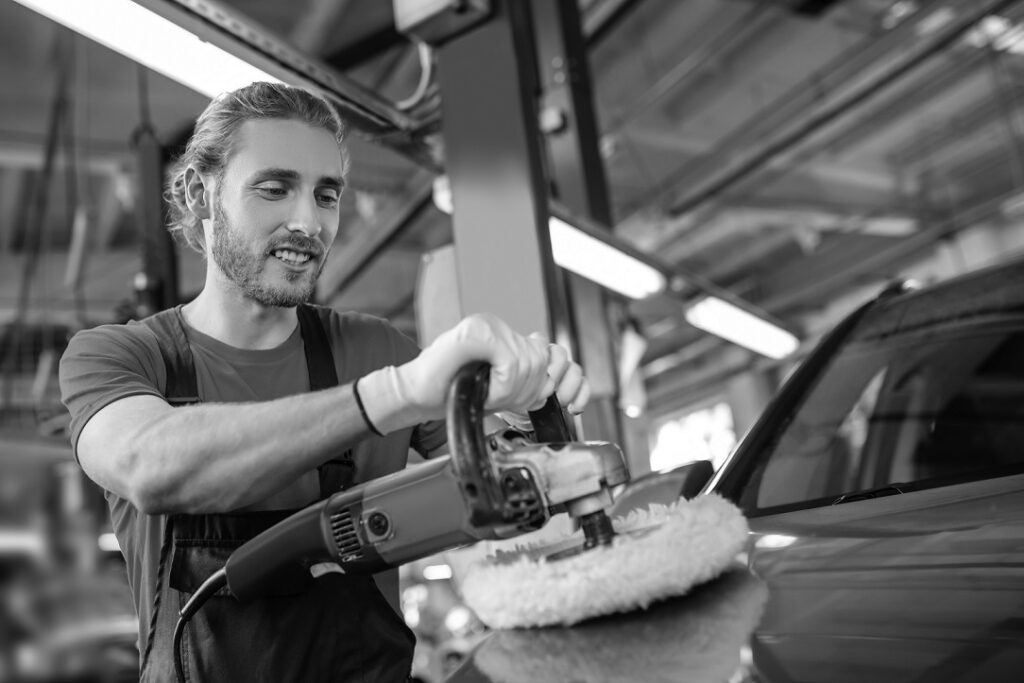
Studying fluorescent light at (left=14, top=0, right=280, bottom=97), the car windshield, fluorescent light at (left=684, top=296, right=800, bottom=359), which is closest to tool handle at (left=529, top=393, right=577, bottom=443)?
the car windshield

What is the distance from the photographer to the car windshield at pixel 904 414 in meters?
1.89

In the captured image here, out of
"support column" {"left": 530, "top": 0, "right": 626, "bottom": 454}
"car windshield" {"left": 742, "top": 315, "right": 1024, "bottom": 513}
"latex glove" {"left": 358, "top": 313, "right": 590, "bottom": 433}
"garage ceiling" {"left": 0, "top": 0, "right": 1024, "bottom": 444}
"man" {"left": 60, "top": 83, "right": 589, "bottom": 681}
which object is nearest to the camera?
"latex glove" {"left": 358, "top": 313, "right": 590, "bottom": 433}

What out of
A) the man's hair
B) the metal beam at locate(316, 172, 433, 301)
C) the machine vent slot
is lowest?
the machine vent slot

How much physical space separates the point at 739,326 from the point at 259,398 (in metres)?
3.94

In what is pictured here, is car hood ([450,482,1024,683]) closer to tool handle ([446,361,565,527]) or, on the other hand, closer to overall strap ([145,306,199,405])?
tool handle ([446,361,565,527])

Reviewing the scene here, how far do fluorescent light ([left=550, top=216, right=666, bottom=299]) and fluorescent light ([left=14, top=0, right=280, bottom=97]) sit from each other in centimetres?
129

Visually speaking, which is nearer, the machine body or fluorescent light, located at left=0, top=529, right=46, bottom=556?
the machine body

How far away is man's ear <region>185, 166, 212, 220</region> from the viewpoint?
1573 mm

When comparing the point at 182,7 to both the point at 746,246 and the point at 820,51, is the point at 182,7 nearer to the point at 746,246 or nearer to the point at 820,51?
the point at 820,51

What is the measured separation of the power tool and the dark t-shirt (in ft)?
0.85

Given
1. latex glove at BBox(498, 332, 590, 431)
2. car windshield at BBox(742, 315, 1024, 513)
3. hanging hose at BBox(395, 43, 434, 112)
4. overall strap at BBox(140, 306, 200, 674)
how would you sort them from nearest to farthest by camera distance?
1. latex glove at BBox(498, 332, 590, 431)
2. overall strap at BBox(140, 306, 200, 674)
3. car windshield at BBox(742, 315, 1024, 513)
4. hanging hose at BBox(395, 43, 434, 112)

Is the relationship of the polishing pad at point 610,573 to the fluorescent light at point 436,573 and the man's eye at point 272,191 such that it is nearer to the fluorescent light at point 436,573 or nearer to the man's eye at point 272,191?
the man's eye at point 272,191

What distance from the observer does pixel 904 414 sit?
88.9 inches

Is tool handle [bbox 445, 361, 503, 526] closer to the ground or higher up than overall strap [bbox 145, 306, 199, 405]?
closer to the ground
